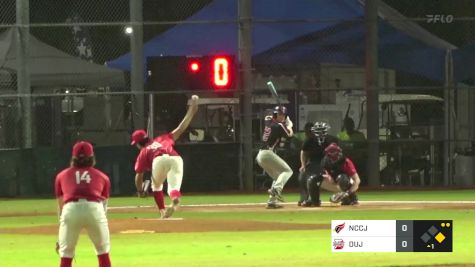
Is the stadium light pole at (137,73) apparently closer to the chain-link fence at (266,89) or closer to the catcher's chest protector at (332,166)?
the chain-link fence at (266,89)

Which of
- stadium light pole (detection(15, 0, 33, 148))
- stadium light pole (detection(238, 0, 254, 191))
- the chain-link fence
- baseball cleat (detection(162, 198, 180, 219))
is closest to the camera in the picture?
baseball cleat (detection(162, 198, 180, 219))

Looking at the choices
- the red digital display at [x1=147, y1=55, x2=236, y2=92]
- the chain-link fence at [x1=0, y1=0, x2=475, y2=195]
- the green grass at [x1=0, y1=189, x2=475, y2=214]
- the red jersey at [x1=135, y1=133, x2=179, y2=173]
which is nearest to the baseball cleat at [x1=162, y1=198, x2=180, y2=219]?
the red jersey at [x1=135, y1=133, x2=179, y2=173]

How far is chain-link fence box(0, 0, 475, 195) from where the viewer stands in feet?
101

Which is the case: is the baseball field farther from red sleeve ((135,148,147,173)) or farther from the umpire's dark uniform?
red sleeve ((135,148,147,173))

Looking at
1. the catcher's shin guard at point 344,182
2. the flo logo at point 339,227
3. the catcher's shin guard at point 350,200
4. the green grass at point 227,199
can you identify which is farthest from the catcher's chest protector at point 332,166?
the flo logo at point 339,227

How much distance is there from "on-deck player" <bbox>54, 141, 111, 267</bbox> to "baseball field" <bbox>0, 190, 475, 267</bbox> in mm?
2499

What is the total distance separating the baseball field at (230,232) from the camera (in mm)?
15766

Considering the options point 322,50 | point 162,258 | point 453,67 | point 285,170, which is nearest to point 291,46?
point 322,50

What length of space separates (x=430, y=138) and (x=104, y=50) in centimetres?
1398

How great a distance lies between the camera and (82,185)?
12.9 metres

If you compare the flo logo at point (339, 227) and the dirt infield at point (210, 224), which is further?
the dirt infield at point (210, 224)

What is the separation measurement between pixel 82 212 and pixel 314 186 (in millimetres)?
12341

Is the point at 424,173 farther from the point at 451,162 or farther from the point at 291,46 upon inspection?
the point at 291,46
